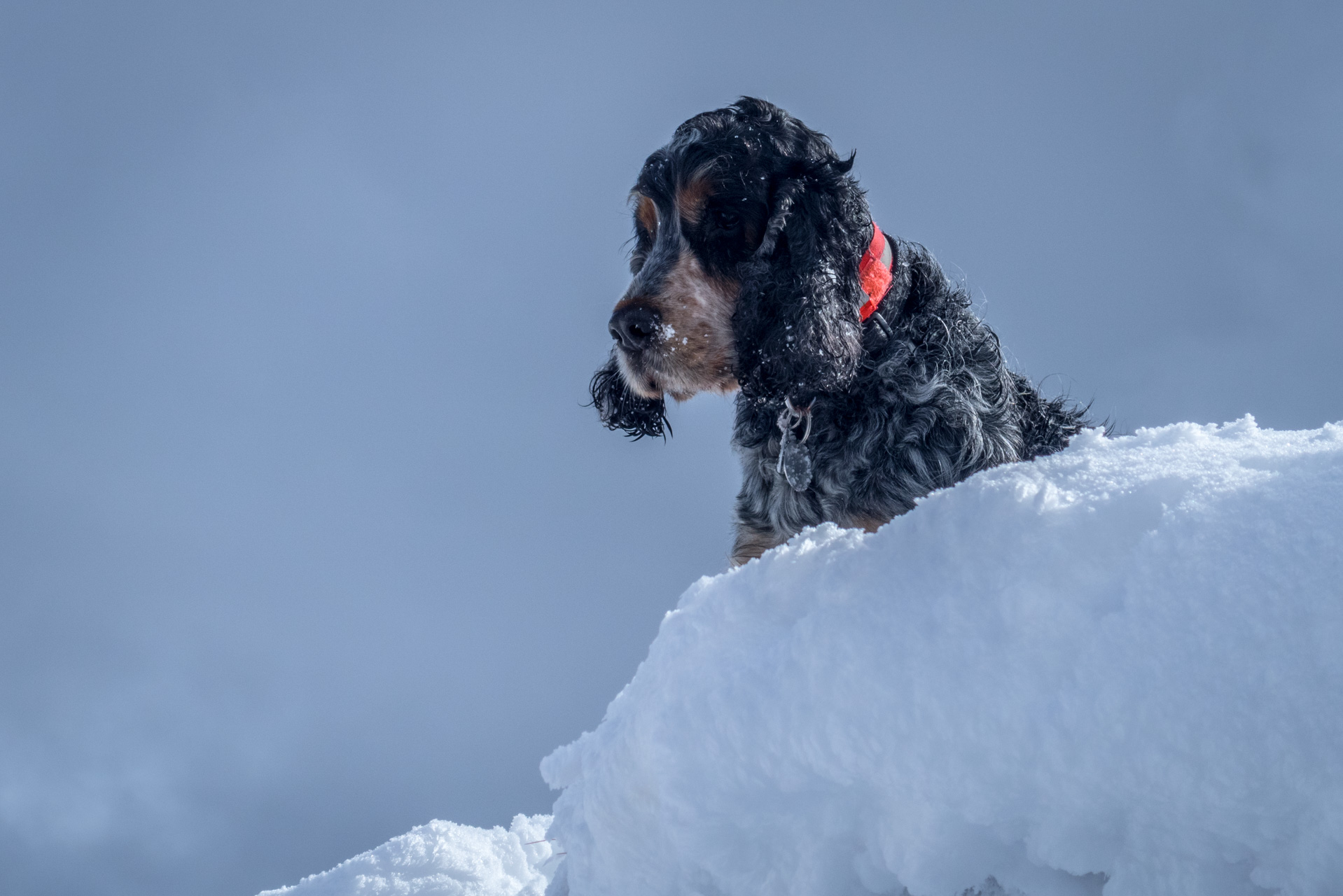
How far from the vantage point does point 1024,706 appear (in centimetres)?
165

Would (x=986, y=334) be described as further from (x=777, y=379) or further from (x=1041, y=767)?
(x=1041, y=767)

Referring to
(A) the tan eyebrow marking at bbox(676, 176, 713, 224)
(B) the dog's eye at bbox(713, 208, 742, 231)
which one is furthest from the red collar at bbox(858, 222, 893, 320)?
(A) the tan eyebrow marking at bbox(676, 176, 713, 224)

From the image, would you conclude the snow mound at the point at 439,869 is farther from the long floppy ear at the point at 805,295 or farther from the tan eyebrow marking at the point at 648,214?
the tan eyebrow marking at the point at 648,214

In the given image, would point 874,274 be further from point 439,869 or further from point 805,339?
point 439,869

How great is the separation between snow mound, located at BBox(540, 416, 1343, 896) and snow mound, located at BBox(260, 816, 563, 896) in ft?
4.28

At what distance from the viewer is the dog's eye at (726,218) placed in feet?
14.6

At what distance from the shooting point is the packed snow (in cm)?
150

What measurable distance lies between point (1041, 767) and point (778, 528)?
9.37ft

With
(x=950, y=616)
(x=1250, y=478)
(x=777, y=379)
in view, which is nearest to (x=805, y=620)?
(x=950, y=616)

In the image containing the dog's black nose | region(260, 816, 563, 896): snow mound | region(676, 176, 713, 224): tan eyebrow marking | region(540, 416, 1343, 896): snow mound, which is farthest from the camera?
region(676, 176, 713, 224): tan eyebrow marking

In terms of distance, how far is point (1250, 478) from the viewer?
74.9 inches

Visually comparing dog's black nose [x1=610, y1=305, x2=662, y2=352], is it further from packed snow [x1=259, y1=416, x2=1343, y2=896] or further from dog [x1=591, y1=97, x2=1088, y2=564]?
packed snow [x1=259, y1=416, x2=1343, y2=896]

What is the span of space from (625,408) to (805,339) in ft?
5.41

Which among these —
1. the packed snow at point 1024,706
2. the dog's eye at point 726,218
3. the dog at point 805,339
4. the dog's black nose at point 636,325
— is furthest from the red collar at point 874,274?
the packed snow at point 1024,706
